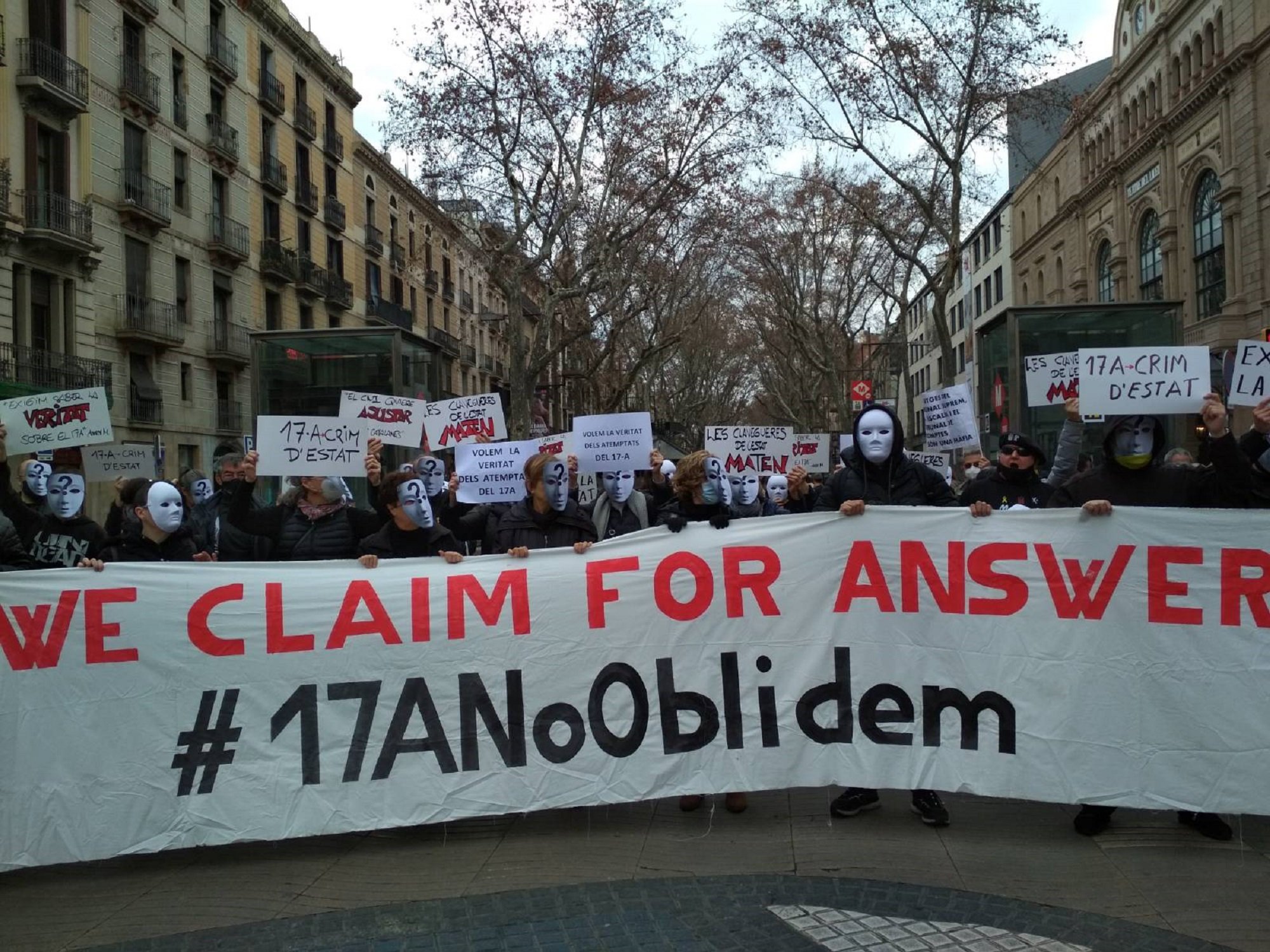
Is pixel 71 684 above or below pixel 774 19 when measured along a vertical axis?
below

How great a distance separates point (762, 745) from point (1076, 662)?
4.30 ft

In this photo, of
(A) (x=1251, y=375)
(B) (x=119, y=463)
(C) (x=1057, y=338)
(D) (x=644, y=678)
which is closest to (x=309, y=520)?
(D) (x=644, y=678)

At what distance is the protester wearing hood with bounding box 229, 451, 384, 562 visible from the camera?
5.69 metres

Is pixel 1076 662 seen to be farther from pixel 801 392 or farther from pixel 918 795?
pixel 801 392

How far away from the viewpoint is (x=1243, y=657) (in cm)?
454

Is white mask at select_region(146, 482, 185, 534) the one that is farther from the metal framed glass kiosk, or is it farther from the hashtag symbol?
the metal framed glass kiosk

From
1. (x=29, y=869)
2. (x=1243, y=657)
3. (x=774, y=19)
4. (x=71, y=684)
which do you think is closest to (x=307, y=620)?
(x=71, y=684)

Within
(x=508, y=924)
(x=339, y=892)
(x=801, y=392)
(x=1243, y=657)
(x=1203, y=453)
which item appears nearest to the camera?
(x=508, y=924)

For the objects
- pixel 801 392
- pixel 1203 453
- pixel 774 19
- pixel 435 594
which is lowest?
pixel 435 594

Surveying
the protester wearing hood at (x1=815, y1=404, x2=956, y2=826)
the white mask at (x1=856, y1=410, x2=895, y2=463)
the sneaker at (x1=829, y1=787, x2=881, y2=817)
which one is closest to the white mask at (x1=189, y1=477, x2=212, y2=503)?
the protester wearing hood at (x1=815, y1=404, x2=956, y2=826)

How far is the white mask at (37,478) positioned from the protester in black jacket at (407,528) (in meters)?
2.41

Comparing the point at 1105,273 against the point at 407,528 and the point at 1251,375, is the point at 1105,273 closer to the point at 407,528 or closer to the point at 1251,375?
the point at 1251,375

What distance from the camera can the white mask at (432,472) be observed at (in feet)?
23.2

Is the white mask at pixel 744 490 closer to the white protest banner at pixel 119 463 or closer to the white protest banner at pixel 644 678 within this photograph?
the white protest banner at pixel 644 678
